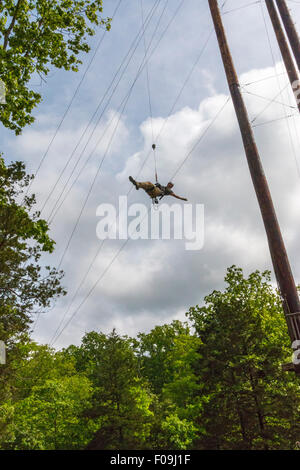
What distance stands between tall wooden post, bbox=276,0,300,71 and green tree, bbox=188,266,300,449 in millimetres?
17536

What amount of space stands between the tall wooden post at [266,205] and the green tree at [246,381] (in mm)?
16452

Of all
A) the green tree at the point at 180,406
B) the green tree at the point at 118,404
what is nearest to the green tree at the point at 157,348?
the green tree at the point at 180,406

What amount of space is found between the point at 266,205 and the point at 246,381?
705 inches

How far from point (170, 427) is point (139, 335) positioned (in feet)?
98.8

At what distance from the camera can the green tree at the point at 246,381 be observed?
20312 millimetres

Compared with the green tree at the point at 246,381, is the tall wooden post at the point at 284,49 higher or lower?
higher

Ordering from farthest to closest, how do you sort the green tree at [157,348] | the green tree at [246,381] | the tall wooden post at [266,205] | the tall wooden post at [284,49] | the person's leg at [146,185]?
the green tree at [157,348] → the green tree at [246,381] → the person's leg at [146,185] → the tall wooden post at [284,49] → the tall wooden post at [266,205]

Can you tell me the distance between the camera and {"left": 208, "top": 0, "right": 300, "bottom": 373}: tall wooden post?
6637 millimetres

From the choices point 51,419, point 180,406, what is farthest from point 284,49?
point 51,419

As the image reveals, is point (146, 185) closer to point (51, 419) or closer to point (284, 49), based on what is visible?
point (284, 49)

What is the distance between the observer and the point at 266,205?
24.7 feet

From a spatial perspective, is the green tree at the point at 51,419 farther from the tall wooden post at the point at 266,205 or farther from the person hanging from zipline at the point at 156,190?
the tall wooden post at the point at 266,205

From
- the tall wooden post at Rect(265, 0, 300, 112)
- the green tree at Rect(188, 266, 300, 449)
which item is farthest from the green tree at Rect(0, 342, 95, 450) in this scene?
the tall wooden post at Rect(265, 0, 300, 112)

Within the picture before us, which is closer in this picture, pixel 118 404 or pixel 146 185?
pixel 146 185
